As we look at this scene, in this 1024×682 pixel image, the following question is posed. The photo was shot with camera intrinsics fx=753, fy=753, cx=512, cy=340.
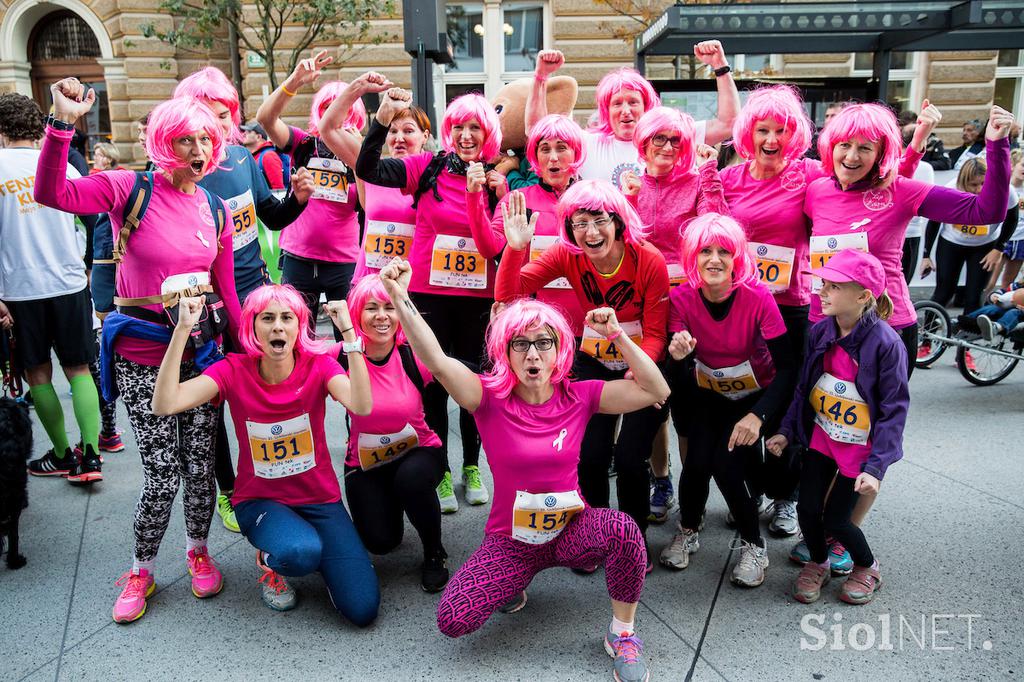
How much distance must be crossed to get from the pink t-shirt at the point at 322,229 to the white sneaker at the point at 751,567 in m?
2.36

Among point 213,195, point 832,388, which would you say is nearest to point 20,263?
point 213,195

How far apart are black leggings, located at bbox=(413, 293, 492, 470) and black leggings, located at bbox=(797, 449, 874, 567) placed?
1.43 meters

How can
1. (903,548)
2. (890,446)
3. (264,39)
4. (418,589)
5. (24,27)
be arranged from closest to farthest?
1. (890,446)
2. (418,589)
3. (903,548)
4. (264,39)
5. (24,27)

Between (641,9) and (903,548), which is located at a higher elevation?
(641,9)

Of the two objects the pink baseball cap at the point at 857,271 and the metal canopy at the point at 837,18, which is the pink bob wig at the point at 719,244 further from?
the metal canopy at the point at 837,18

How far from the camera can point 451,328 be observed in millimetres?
3439

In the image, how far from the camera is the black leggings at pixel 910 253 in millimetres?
6609

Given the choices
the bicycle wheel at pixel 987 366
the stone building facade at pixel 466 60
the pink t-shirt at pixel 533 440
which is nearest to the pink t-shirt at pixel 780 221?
the pink t-shirt at pixel 533 440

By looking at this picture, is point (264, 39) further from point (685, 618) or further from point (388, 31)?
point (685, 618)

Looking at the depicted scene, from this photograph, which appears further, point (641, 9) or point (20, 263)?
point (641, 9)

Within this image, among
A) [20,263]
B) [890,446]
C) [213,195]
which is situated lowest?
[890,446]

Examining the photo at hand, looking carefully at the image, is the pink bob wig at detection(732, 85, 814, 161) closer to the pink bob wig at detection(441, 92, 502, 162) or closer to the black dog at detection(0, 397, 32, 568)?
Result: the pink bob wig at detection(441, 92, 502, 162)

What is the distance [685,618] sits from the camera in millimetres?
2627

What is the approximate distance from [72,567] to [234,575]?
68 centimetres
